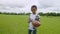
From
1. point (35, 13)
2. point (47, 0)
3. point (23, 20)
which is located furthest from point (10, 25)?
point (47, 0)

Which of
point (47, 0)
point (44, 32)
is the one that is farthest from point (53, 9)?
point (44, 32)

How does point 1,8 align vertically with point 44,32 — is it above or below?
above

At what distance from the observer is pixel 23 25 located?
128 centimetres

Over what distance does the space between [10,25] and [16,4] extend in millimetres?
165

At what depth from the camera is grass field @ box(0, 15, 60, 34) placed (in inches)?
49.7

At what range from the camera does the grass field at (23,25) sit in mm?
1262

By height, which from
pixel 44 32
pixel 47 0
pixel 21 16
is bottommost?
pixel 44 32

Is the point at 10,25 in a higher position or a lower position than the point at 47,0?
lower

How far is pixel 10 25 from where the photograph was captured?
1.30 meters

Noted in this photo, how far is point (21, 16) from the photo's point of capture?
1277mm

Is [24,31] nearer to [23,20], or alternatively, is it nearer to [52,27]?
[23,20]

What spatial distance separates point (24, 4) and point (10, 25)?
0.19m

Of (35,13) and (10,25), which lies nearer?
(35,13)

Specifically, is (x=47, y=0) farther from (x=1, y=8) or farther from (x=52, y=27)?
(x=1, y=8)
